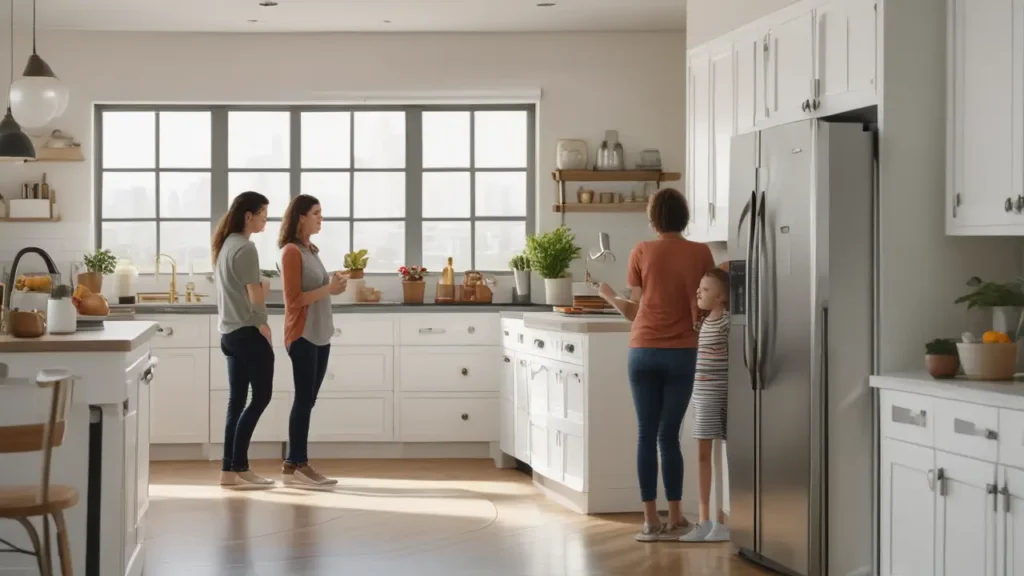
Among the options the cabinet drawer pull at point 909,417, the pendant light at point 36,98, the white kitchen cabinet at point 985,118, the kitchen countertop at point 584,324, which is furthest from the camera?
the kitchen countertop at point 584,324

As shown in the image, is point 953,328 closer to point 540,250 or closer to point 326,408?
point 540,250

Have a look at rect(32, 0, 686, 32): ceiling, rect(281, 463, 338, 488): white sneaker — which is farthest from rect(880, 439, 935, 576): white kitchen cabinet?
rect(32, 0, 686, 32): ceiling

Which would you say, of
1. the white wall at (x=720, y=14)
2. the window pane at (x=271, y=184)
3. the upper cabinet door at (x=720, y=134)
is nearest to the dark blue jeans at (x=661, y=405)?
the upper cabinet door at (x=720, y=134)

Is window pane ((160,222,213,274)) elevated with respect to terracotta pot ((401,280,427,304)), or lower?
elevated

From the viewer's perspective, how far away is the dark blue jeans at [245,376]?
621 cm

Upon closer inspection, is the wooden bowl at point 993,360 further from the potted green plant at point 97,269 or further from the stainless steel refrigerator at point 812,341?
the potted green plant at point 97,269

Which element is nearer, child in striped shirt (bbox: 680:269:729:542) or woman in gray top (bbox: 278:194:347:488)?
child in striped shirt (bbox: 680:269:729:542)

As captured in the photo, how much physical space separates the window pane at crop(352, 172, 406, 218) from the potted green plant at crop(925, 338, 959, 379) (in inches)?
186

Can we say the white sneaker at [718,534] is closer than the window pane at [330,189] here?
Yes

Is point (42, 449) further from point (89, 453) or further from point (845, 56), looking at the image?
point (845, 56)

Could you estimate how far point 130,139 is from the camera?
812 cm

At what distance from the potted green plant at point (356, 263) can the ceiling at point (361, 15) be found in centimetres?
146

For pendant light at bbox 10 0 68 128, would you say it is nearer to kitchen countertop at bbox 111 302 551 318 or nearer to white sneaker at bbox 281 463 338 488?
white sneaker at bbox 281 463 338 488

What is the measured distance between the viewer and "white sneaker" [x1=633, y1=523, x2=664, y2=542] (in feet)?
16.9
